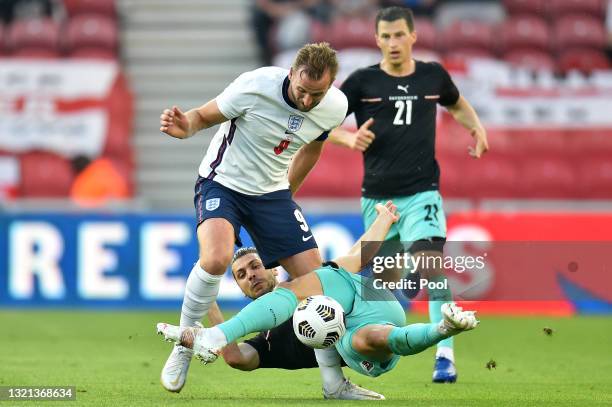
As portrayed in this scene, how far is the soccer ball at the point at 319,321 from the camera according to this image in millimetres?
5656

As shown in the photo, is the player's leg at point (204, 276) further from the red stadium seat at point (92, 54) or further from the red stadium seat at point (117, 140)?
the red stadium seat at point (92, 54)

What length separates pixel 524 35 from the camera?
16375 millimetres

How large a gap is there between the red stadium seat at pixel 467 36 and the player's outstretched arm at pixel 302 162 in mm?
9419

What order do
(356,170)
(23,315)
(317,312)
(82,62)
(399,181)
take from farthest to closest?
(82,62)
(356,170)
(23,315)
(399,181)
(317,312)

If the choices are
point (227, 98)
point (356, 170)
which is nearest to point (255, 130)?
point (227, 98)

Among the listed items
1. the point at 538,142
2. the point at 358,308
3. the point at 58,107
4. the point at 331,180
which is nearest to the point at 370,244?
the point at 358,308

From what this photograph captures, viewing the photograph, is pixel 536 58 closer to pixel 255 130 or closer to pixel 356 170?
pixel 356 170

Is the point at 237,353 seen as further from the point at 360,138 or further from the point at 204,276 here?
the point at 360,138

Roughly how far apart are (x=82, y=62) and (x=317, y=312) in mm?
10295

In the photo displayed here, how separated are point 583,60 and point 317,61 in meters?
10.7

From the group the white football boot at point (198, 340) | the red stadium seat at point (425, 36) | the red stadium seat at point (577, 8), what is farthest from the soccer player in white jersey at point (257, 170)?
the red stadium seat at point (577, 8)

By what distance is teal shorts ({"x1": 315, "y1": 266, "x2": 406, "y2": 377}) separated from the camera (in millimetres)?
6008

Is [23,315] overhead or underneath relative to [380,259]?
underneath

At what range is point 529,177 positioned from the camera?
1444 cm
